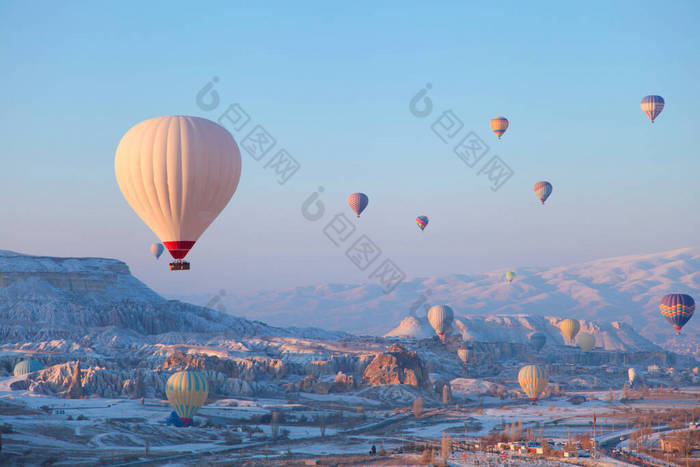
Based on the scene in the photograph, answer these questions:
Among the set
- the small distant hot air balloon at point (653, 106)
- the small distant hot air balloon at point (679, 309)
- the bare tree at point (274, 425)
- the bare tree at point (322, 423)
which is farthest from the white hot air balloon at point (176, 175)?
the small distant hot air balloon at point (679, 309)

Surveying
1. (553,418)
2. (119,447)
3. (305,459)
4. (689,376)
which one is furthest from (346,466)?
(689,376)

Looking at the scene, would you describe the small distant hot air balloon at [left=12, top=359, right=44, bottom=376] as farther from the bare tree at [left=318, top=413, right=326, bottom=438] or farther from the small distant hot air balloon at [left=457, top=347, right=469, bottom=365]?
the small distant hot air balloon at [left=457, top=347, right=469, bottom=365]

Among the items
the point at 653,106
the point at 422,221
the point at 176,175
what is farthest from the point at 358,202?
the point at 176,175

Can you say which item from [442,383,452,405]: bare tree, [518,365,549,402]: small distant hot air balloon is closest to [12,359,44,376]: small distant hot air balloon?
[442,383,452,405]: bare tree

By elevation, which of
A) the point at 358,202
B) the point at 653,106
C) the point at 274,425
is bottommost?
the point at 274,425

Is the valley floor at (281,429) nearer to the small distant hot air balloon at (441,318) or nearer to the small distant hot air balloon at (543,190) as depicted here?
the small distant hot air balloon at (543,190)

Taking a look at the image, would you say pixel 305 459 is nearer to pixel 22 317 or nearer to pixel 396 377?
pixel 396 377

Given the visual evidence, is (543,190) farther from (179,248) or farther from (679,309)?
(179,248)
